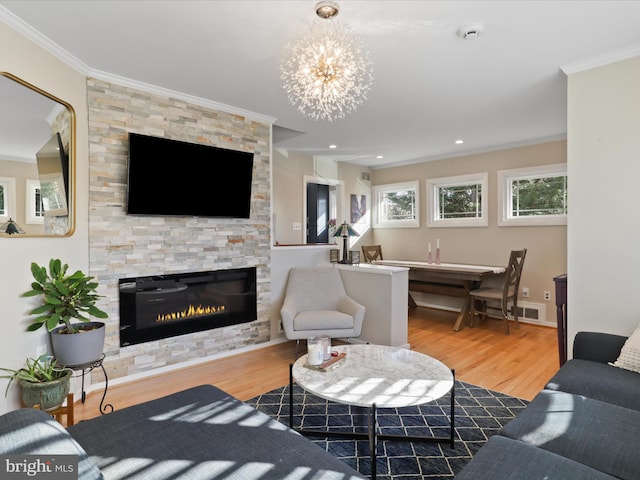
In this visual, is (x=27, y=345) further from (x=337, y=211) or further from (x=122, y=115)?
(x=337, y=211)

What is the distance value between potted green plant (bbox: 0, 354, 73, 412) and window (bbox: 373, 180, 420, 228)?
5282 mm

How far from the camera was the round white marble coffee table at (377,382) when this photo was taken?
1.81 metres

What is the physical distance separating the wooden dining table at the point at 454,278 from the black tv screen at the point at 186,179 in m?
2.66

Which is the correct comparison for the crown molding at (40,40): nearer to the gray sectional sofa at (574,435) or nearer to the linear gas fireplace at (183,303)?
the linear gas fireplace at (183,303)

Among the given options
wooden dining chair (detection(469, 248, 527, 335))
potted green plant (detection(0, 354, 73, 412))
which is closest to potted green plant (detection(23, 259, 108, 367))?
potted green plant (detection(0, 354, 73, 412))

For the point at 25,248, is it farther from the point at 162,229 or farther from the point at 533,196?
the point at 533,196

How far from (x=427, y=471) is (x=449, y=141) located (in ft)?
13.7

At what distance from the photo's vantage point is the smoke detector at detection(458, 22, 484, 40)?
2.16 m

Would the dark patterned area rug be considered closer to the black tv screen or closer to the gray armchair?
the gray armchair

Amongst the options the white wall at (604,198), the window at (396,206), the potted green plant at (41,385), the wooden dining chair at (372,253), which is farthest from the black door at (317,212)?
the potted green plant at (41,385)

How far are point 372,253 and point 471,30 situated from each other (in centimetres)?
436

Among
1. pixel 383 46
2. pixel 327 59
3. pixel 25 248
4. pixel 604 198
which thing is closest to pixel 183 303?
pixel 25 248

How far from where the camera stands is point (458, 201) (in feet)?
18.9

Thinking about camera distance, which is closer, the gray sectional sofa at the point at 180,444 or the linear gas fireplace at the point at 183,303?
the gray sectional sofa at the point at 180,444
